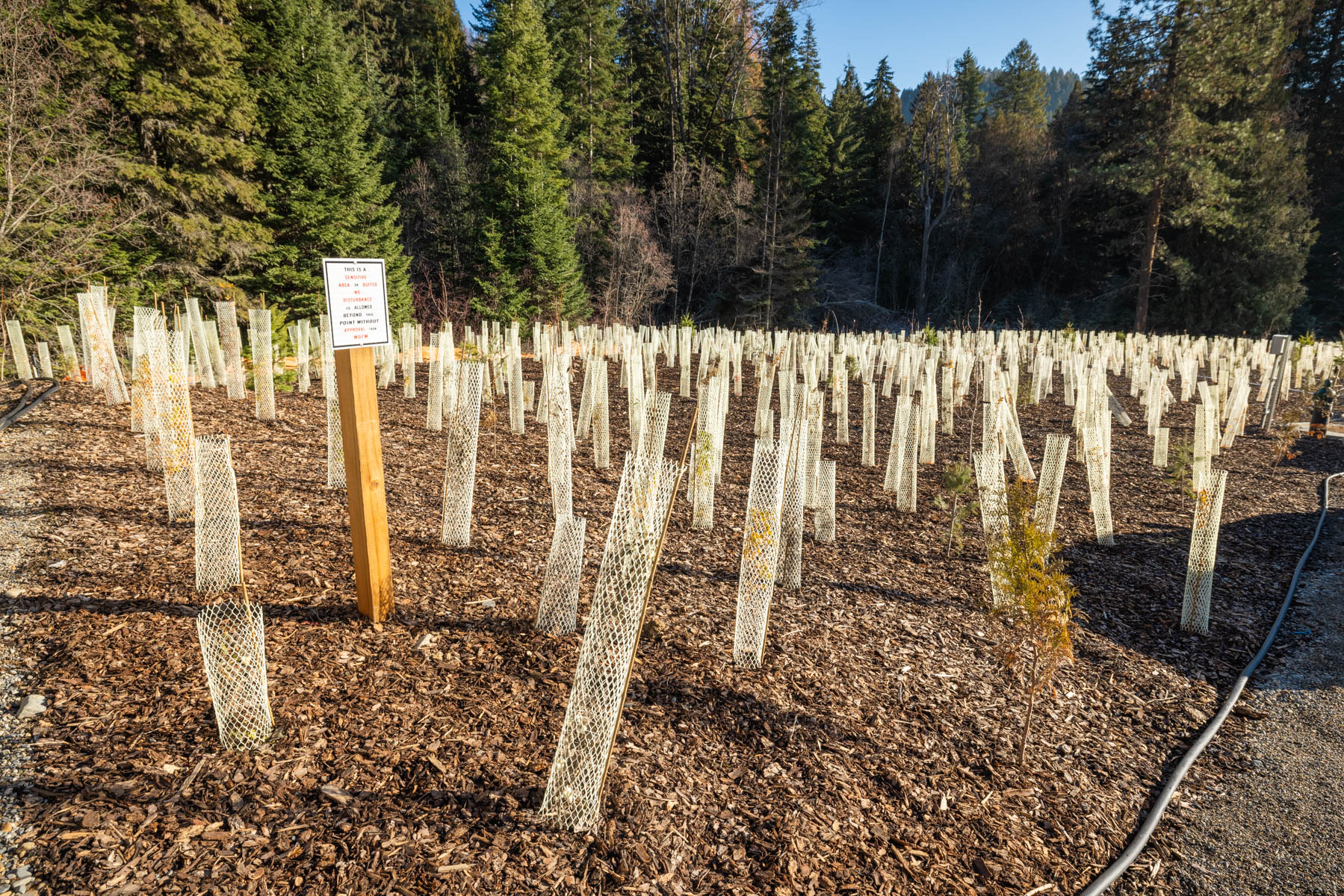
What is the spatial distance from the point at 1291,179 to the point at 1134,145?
579cm

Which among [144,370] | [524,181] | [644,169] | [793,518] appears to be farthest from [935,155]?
[144,370]

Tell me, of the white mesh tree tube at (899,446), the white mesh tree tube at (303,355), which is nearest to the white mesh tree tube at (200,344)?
the white mesh tree tube at (303,355)

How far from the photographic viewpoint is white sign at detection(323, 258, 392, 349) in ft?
9.82

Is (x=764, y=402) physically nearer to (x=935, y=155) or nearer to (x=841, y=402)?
(x=841, y=402)

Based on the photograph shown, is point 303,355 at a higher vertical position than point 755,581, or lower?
A: higher

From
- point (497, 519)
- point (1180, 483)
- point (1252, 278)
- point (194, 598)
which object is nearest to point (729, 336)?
point (1180, 483)

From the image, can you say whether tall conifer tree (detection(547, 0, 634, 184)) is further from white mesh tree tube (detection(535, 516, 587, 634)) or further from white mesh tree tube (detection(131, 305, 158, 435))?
white mesh tree tube (detection(535, 516, 587, 634))

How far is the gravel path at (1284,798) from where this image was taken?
254 centimetres

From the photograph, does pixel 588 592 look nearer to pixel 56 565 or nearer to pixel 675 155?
pixel 56 565

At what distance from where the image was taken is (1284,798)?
2.94 m

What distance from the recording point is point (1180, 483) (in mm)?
6816

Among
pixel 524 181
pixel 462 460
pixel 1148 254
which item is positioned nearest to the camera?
pixel 462 460

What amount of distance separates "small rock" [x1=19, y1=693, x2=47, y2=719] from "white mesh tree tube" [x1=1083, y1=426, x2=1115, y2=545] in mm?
6825

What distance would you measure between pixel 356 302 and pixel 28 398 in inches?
255
